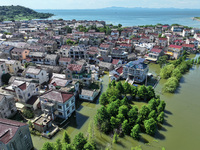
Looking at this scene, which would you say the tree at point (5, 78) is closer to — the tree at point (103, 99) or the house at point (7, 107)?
the house at point (7, 107)

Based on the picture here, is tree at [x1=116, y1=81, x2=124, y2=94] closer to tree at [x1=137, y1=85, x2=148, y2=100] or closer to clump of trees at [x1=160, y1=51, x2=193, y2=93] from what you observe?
tree at [x1=137, y1=85, x2=148, y2=100]

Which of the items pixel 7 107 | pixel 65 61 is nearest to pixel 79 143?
pixel 7 107

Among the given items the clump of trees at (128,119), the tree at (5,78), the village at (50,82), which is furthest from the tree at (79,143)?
the tree at (5,78)

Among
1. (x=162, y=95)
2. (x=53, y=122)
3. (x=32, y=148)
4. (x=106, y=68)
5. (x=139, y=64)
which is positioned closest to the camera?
(x=32, y=148)

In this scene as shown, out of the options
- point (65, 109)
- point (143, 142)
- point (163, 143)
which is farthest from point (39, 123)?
point (163, 143)

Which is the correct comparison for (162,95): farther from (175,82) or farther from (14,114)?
(14,114)

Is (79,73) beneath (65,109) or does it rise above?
above

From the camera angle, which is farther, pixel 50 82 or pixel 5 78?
pixel 5 78

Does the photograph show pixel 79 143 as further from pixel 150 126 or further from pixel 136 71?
pixel 136 71
